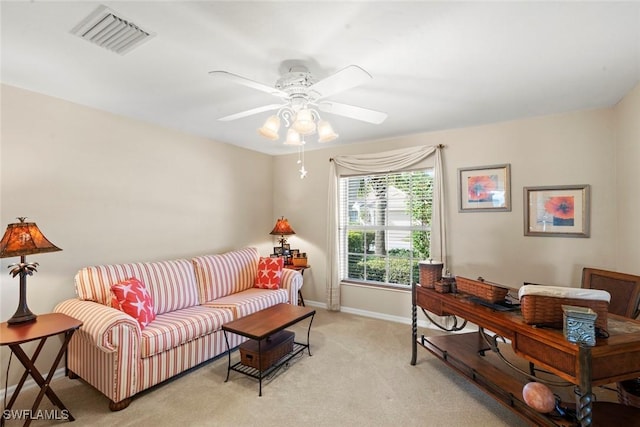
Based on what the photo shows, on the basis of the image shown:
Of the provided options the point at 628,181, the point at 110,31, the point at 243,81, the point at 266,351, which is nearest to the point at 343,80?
the point at 243,81

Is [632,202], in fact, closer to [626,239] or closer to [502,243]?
[626,239]

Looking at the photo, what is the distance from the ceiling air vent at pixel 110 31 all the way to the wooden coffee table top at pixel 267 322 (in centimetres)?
219

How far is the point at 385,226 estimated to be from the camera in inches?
163

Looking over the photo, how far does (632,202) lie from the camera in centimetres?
250

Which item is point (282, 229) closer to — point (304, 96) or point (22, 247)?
point (304, 96)

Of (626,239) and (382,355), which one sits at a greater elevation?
(626,239)

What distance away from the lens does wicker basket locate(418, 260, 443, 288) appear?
8.75ft

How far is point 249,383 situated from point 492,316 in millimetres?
1995

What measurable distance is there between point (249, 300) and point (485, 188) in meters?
3.05

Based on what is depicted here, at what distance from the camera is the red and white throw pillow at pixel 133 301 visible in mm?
2439

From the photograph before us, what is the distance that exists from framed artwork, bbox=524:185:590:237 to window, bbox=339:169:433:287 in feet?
3.53

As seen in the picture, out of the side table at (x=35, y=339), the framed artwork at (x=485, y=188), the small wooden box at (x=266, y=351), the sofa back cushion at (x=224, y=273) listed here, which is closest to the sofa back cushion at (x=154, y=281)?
the sofa back cushion at (x=224, y=273)

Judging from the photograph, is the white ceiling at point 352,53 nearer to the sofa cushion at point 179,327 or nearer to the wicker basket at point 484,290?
the wicker basket at point 484,290

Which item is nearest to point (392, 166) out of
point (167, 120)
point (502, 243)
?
point (502, 243)
